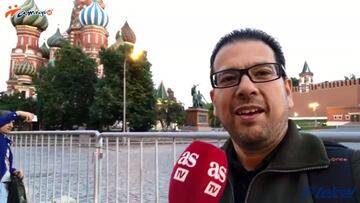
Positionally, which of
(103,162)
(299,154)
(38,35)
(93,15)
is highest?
(93,15)

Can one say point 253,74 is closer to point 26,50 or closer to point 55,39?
point 26,50

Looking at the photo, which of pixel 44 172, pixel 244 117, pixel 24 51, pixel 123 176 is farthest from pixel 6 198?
pixel 24 51

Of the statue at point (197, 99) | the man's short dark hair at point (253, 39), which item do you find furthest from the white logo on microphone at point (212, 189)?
the statue at point (197, 99)

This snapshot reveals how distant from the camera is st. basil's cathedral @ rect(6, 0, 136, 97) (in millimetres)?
46906

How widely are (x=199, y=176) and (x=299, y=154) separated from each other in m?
0.32

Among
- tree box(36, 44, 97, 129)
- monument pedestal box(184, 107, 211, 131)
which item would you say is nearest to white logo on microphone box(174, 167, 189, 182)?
tree box(36, 44, 97, 129)

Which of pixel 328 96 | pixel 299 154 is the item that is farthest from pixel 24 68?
pixel 299 154

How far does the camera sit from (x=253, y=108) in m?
1.32

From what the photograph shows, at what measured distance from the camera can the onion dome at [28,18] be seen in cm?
5128

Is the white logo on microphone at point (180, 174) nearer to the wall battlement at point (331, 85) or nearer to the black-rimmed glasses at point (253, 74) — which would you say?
the black-rimmed glasses at point (253, 74)

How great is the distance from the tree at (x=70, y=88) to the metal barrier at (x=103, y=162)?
28475 millimetres

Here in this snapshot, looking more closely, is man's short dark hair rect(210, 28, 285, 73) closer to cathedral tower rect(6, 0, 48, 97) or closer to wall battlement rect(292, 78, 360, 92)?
cathedral tower rect(6, 0, 48, 97)

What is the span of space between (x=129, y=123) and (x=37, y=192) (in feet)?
82.1

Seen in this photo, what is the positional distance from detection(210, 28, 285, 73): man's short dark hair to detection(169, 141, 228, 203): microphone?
1.25ft
